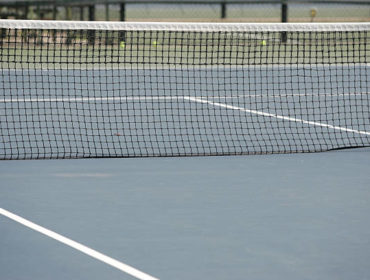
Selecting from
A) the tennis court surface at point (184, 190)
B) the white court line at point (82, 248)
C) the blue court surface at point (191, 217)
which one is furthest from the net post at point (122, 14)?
the white court line at point (82, 248)

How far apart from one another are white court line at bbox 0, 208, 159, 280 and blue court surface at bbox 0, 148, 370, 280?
0.7 inches

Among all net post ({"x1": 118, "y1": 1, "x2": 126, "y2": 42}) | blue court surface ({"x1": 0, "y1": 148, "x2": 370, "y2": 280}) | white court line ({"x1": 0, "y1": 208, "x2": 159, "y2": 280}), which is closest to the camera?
white court line ({"x1": 0, "y1": 208, "x2": 159, "y2": 280})

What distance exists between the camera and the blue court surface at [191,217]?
184 inches

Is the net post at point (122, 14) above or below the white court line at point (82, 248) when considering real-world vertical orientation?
above

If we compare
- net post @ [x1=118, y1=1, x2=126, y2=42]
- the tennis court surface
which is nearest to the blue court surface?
the tennis court surface

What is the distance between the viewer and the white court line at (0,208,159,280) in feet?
14.9

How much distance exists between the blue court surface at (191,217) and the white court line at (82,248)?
0.06 feet

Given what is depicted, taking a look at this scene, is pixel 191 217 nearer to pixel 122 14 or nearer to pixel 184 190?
pixel 184 190

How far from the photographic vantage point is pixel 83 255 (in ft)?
15.9

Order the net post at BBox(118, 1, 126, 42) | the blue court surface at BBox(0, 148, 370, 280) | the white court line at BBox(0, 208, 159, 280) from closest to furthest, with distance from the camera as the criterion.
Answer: the white court line at BBox(0, 208, 159, 280)
the blue court surface at BBox(0, 148, 370, 280)
the net post at BBox(118, 1, 126, 42)

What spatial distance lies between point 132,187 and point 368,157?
2336 mm

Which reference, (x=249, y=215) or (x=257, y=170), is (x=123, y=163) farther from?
(x=249, y=215)

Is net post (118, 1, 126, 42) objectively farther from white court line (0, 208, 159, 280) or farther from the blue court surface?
white court line (0, 208, 159, 280)

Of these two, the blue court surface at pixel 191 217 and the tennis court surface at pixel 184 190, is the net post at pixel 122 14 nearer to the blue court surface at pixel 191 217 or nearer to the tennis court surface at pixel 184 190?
the tennis court surface at pixel 184 190
